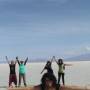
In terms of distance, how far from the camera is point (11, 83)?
19.4m

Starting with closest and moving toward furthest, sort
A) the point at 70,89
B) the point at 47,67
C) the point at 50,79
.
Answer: the point at 50,79 < the point at 70,89 < the point at 47,67

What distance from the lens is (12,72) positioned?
758 inches

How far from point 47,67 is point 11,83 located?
1.94 meters

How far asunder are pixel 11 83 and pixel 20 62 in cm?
104

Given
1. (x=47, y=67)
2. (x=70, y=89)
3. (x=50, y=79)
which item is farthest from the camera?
(x=47, y=67)

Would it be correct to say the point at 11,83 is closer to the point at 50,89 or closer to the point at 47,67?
the point at 47,67

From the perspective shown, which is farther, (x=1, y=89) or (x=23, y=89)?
(x=1, y=89)

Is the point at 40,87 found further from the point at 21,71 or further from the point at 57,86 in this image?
the point at 21,71

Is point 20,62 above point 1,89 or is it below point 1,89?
above

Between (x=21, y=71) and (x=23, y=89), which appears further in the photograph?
(x=21, y=71)

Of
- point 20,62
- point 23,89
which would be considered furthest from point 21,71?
point 23,89

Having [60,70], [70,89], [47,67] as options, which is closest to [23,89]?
[70,89]

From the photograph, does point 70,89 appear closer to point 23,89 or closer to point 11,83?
point 23,89

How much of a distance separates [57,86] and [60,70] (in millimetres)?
14282
